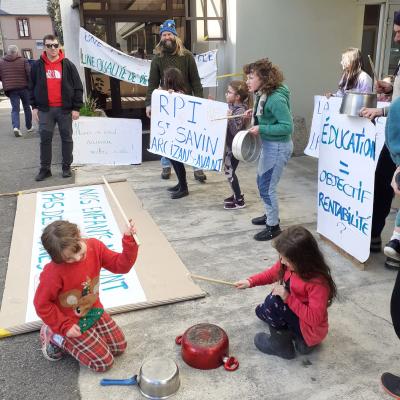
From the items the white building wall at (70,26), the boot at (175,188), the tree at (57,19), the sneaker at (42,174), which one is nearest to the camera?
the boot at (175,188)

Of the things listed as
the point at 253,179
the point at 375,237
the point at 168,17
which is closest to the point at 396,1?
the point at 253,179

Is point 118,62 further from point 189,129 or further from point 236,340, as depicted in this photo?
point 236,340

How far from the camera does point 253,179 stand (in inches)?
241

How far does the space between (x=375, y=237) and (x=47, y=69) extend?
444 centimetres

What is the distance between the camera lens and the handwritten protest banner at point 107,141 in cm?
688

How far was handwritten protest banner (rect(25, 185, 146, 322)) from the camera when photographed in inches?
127

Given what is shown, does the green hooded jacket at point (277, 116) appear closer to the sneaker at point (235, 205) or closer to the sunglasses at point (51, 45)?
the sneaker at point (235, 205)

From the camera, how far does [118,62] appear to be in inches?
297

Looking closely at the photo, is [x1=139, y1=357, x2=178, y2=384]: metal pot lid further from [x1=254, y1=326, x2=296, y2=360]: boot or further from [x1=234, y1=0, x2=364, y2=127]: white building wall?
[x1=234, y1=0, x2=364, y2=127]: white building wall

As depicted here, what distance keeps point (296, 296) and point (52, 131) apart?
471 cm

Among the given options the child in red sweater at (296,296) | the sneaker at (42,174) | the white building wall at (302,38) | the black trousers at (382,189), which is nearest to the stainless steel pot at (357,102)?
the black trousers at (382,189)

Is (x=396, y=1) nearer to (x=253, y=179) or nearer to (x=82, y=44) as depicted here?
(x=253, y=179)

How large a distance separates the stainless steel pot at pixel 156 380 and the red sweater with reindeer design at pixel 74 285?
409 millimetres

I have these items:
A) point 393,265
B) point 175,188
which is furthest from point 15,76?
point 393,265
